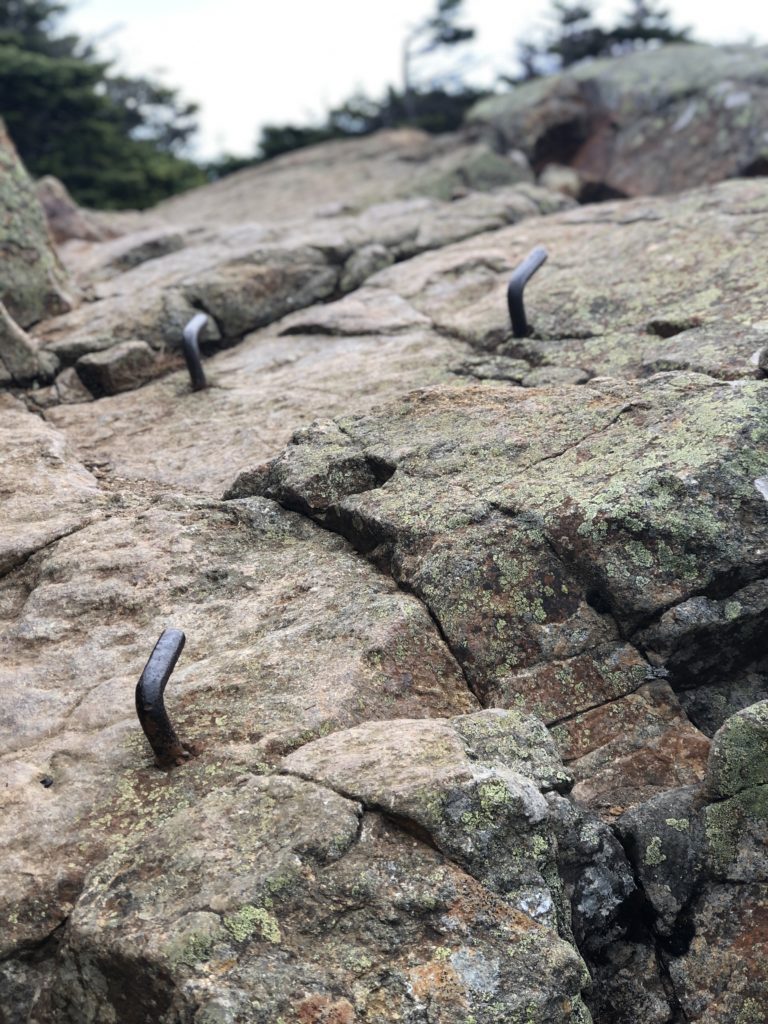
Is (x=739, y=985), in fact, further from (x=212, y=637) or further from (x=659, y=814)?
(x=212, y=637)

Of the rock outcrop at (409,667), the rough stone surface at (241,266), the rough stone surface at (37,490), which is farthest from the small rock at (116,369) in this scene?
the rough stone surface at (37,490)

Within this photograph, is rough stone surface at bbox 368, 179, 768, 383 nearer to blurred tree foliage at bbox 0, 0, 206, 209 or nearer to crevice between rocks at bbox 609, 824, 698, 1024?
crevice between rocks at bbox 609, 824, 698, 1024

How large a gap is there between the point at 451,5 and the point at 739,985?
796 inches

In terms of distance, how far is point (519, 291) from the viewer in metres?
6.00

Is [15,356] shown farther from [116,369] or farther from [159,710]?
[159,710]

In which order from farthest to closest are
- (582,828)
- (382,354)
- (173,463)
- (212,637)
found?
(382,354) < (173,463) < (212,637) < (582,828)

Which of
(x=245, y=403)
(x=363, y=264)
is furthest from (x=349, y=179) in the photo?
(x=245, y=403)

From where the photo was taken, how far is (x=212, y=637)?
421 centimetres

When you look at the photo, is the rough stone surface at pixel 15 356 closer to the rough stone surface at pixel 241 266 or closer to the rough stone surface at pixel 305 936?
the rough stone surface at pixel 241 266

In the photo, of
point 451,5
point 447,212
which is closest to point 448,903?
point 447,212

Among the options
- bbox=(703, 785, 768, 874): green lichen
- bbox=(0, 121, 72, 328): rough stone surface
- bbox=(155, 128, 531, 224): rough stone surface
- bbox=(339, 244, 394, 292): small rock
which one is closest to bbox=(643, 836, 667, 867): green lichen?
bbox=(703, 785, 768, 874): green lichen

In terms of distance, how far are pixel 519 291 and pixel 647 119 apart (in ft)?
23.1

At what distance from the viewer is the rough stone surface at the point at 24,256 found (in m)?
7.21

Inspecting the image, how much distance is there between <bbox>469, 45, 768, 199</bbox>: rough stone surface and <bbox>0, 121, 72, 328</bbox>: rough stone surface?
6755 millimetres
